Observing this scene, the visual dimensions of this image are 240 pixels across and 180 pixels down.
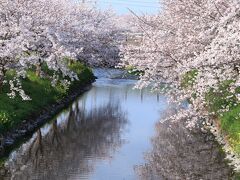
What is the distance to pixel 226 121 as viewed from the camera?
21.8 metres

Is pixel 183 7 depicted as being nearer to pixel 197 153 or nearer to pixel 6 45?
pixel 197 153

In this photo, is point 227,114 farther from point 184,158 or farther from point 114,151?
point 114,151

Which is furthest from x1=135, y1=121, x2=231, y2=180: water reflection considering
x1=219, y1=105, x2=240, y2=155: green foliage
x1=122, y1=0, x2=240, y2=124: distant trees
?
x1=122, y1=0, x2=240, y2=124: distant trees

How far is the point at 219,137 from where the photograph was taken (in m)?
22.9

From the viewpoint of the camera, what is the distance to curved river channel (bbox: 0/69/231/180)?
18016mm

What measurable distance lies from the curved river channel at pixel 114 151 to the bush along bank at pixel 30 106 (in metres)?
0.57

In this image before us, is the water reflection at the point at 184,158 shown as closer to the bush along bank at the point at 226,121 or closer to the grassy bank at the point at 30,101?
the bush along bank at the point at 226,121

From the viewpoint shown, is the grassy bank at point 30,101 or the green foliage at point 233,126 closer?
the green foliage at point 233,126

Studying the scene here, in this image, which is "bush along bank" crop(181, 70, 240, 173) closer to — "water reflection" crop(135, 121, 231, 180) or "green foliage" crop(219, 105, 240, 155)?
"green foliage" crop(219, 105, 240, 155)

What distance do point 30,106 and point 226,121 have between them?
1145 cm

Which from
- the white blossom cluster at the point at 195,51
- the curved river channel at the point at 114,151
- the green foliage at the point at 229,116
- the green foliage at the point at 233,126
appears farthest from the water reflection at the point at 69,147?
the green foliage at the point at 233,126

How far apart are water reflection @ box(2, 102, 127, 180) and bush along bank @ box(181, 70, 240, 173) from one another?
504 centimetres

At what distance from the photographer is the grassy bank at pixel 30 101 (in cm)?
2272

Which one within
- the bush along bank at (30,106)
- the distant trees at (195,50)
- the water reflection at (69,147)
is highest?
the distant trees at (195,50)
